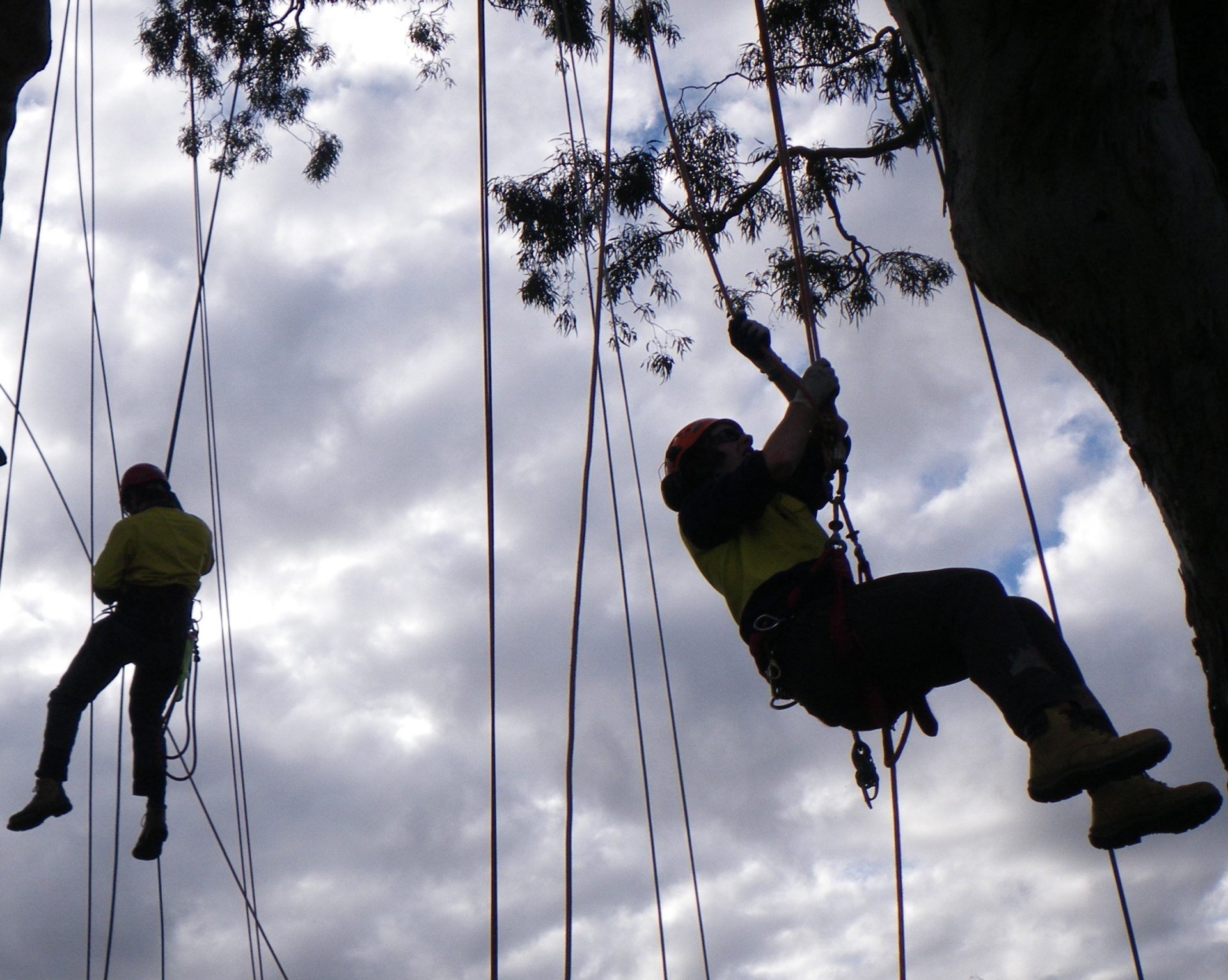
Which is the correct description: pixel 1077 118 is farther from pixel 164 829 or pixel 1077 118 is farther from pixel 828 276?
pixel 828 276

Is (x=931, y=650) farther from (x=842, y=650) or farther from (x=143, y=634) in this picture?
(x=143, y=634)

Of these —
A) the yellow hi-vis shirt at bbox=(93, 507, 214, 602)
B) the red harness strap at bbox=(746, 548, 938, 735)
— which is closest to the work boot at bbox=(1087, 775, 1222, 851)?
the red harness strap at bbox=(746, 548, 938, 735)

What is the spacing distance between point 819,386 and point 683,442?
33 centimetres

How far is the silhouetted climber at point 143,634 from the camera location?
455 cm

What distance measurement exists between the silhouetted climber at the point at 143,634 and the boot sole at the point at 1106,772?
133 inches

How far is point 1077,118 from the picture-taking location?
2299mm

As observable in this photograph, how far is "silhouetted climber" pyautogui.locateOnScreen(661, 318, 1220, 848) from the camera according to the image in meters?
2.00

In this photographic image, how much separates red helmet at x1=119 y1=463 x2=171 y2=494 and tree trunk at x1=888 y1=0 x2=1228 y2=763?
128 inches

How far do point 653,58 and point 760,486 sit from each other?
76.9 inches

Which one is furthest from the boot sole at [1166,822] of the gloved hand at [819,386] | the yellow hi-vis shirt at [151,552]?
the yellow hi-vis shirt at [151,552]

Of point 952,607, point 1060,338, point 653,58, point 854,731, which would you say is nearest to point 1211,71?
point 1060,338

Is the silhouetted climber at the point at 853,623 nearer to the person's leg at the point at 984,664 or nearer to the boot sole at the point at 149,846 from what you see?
the person's leg at the point at 984,664

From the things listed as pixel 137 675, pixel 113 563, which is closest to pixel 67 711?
pixel 137 675

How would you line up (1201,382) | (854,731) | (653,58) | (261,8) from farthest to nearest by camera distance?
(261,8) → (653,58) → (854,731) → (1201,382)
